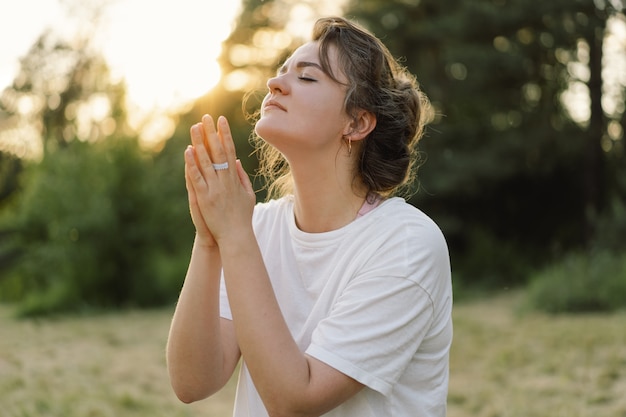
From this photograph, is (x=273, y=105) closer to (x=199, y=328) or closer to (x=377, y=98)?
(x=377, y=98)

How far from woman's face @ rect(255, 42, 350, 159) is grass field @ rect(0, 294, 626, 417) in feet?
10.7

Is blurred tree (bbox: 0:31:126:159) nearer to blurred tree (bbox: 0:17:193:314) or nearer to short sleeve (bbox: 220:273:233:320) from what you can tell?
blurred tree (bbox: 0:17:193:314)

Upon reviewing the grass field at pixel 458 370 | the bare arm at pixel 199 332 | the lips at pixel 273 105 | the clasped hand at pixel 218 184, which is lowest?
the grass field at pixel 458 370

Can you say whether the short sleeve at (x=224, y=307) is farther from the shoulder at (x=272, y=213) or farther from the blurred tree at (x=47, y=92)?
the blurred tree at (x=47, y=92)

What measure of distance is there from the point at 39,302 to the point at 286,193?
9.37m

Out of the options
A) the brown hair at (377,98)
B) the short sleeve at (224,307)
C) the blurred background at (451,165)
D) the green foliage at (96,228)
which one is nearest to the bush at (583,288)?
the blurred background at (451,165)

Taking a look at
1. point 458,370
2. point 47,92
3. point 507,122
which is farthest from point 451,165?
point 47,92

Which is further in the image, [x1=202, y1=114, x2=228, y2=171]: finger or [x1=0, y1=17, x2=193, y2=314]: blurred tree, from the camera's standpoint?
[x1=0, y1=17, x2=193, y2=314]: blurred tree

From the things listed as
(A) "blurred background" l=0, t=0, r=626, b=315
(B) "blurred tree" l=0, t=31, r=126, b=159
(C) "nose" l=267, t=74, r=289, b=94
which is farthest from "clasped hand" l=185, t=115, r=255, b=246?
(B) "blurred tree" l=0, t=31, r=126, b=159

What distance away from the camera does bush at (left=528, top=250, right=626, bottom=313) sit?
9133 mm

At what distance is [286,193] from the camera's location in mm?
2246

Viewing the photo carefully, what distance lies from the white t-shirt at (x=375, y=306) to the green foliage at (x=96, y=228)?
9.33m

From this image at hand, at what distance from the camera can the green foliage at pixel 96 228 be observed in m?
10.9

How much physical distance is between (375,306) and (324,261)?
248 millimetres
